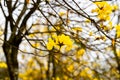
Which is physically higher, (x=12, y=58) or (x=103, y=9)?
(x=103, y=9)

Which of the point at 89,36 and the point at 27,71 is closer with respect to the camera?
the point at 89,36

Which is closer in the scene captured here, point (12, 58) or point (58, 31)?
point (58, 31)

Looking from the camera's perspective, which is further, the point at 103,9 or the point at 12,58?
the point at 12,58

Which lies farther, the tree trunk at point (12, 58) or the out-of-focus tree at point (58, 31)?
the tree trunk at point (12, 58)

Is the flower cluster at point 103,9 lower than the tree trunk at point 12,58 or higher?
higher

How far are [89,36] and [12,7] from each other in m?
1.35

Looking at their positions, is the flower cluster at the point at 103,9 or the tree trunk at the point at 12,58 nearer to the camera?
the flower cluster at the point at 103,9

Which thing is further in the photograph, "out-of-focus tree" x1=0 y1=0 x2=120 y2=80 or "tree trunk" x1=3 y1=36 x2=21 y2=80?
"tree trunk" x1=3 y1=36 x2=21 y2=80

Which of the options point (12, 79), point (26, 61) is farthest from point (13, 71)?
point (26, 61)

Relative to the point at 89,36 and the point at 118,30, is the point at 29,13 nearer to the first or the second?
the point at 89,36

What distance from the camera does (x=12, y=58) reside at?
4.81m

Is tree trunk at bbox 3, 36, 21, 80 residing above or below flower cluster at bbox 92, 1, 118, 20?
below

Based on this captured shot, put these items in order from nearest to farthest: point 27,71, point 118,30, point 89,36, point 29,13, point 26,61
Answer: point 118,30
point 89,36
point 29,13
point 26,61
point 27,71

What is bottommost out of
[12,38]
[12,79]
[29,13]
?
[12,79]
